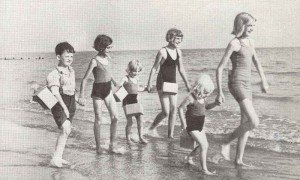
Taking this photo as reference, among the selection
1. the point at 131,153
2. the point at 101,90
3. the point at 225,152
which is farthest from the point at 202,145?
the point at 101,90

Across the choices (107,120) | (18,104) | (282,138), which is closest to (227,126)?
(282,138)

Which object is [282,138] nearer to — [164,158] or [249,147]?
[249,147]

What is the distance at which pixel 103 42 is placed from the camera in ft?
17.3

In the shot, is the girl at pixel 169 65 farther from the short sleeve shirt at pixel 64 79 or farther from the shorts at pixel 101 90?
the short sleeve shirt at pixel 64 79

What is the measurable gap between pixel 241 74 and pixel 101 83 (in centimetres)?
172

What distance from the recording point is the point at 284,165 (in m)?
5.12

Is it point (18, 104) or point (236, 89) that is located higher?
point (236, 89)

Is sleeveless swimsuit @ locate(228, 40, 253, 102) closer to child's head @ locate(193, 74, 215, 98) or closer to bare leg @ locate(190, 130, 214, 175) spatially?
child's head @ locate(193, 74, 215, 98)

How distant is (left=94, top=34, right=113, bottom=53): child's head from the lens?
527 cm

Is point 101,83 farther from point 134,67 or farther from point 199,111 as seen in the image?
point 199,111

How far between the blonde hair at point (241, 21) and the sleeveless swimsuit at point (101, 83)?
66.4 inches

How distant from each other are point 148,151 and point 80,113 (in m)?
4.50

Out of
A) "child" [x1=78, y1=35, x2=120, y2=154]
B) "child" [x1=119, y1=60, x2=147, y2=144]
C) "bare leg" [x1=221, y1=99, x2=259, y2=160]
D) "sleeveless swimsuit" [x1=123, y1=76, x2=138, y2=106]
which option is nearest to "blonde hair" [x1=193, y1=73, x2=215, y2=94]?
"bare leg" [x1=221, y1=99, x2=259, y2=160]

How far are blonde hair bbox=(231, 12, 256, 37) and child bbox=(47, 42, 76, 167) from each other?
1.82 m
